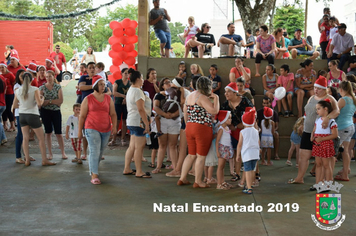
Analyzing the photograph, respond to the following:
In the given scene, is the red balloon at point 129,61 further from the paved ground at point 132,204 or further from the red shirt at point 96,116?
the red shirt at point 96,116

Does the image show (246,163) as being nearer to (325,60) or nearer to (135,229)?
(135,229)

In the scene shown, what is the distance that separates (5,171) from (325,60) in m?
8.12

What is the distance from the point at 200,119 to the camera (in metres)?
7.20

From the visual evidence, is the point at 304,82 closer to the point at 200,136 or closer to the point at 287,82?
the point at 287,82

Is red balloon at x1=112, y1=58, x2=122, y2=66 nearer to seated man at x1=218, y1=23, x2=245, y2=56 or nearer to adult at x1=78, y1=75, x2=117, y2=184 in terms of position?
seated man at x1=218, y1=23, x2=245, y2=56

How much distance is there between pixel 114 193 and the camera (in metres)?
6.96

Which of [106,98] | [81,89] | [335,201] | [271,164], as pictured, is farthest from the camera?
[81,89]

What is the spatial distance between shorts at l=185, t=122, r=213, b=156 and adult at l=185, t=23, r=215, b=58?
560 cm

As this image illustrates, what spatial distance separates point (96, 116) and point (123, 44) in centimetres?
537

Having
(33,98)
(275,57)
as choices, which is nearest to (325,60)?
(275,57)

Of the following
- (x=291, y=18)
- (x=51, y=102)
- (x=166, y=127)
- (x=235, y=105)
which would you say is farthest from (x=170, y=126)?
(x=291, y=18)

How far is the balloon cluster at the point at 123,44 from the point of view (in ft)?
40.9

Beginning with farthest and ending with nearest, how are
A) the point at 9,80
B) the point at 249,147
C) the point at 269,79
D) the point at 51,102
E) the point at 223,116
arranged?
the point at 9,80
the point at 269,79
the point at 51,102
the point at 223,116
the point at 249,147

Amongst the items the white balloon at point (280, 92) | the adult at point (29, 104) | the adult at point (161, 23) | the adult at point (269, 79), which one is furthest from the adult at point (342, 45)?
the adult at point (29, 104)
